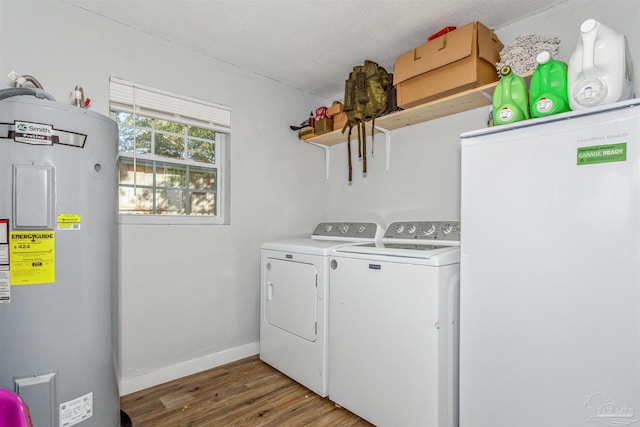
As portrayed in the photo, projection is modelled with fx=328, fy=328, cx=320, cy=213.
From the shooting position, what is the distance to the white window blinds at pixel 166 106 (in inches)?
82.2

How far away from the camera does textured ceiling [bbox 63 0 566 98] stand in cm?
190

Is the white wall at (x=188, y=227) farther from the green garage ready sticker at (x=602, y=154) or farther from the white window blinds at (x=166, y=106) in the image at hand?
the green garage ready sticker at (x=602, y=154)

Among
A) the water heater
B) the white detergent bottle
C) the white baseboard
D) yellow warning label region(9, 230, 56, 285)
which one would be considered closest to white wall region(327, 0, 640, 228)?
the white detergent bottle

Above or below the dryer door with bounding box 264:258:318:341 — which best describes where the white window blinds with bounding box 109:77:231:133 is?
above

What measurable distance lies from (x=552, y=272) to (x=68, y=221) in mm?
1973

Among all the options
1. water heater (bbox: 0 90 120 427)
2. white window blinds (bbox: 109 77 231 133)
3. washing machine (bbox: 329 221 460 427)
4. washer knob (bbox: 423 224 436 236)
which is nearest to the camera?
water heater (bbox: 0 90 120 427)

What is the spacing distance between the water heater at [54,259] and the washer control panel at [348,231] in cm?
172

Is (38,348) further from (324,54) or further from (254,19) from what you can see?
(324,54)

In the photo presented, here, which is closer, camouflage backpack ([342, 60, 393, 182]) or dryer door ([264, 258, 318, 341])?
dryer door ([264, 258, 318, 341])

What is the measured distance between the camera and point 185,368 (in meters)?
2.37

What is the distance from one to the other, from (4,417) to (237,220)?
1.84 m

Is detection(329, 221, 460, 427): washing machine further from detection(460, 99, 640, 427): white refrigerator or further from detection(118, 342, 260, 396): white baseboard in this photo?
detection(118, 342, 260, 396): white baseboard

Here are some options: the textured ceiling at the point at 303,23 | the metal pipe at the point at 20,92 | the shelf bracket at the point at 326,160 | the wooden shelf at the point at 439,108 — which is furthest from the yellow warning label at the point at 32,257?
the shelf bracket at the point at 326,160

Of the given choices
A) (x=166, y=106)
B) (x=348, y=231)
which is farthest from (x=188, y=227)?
(x=348, y=231)
